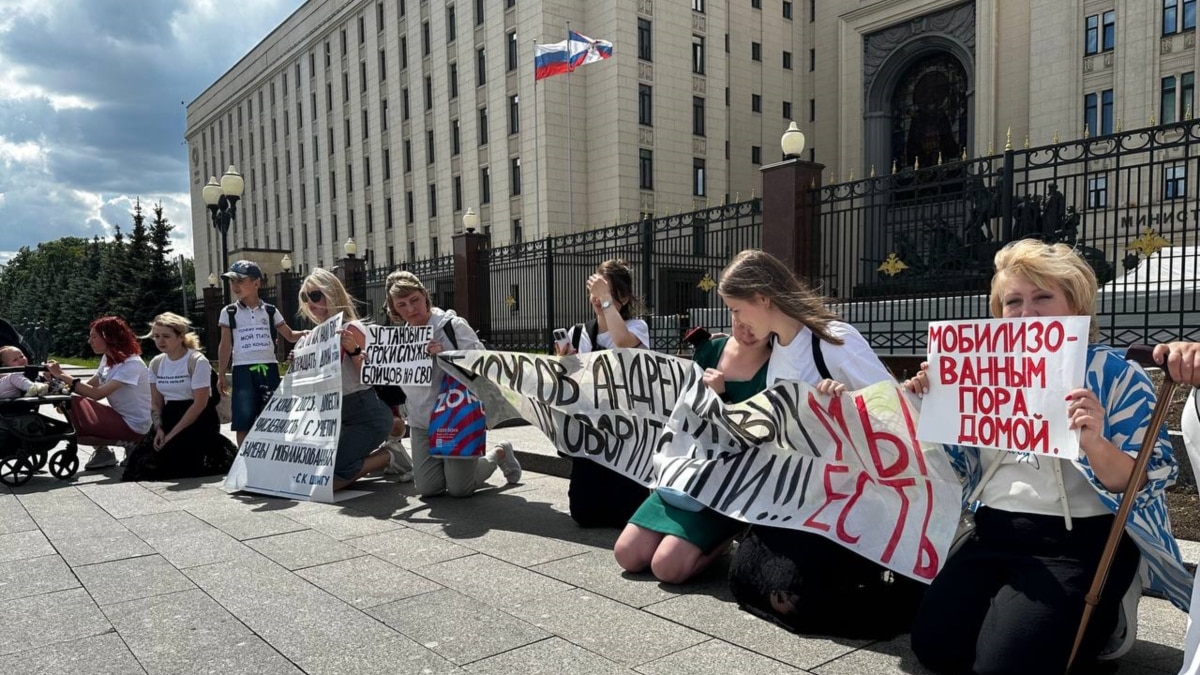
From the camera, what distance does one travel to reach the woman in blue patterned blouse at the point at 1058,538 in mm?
2807

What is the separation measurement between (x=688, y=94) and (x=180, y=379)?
120 ft

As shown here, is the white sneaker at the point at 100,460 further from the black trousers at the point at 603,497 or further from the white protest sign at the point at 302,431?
the black trousers at the point at 603,497

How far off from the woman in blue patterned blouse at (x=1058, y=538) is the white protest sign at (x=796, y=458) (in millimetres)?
340

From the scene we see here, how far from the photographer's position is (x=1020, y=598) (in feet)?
9.57

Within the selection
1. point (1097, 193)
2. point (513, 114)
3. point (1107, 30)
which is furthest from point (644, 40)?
point (1097, 193)

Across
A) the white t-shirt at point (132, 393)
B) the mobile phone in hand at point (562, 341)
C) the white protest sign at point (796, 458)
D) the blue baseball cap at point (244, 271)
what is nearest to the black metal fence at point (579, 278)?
the blue baseball cap at point (244, 271)

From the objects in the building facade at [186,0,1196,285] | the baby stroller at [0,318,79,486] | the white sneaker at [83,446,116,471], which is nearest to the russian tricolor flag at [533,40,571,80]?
the building facade at [186,0,1196,285]

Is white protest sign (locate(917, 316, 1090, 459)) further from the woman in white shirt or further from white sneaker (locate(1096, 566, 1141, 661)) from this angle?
the woman in white shirt

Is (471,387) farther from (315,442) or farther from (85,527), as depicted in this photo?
(85,527)

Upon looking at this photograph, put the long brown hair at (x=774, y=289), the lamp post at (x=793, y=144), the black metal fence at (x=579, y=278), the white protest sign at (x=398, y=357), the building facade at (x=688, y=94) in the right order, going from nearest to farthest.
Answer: the long brown hair at (x=774, y=289) → the white protest sign at (x=398, y=357) → the lamp post at (x=793, y=144) → the black metal fence at (x=579, y=278) → the building facade at (x=688, y=94)

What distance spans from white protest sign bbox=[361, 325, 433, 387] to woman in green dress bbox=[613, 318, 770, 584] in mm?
2650

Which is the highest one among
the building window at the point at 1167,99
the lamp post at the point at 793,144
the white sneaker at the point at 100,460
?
the building window at the point at 1167,99

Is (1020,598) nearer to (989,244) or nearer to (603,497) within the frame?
(603,497)

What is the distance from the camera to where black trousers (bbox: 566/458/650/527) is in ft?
18.1
